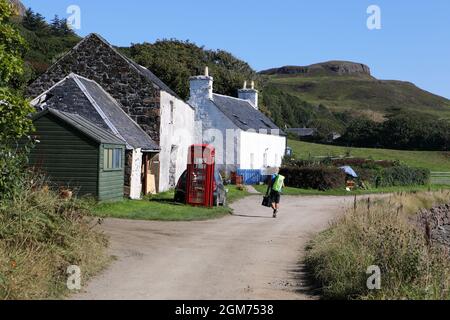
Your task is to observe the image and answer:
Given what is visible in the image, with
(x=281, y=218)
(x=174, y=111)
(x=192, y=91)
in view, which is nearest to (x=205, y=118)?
(x=192, y=91)

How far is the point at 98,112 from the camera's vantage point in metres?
25.4

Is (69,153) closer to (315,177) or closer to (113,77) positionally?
(113,77)

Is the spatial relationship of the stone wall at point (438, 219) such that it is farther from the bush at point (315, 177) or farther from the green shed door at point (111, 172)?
the green shed door at point (111, 172)

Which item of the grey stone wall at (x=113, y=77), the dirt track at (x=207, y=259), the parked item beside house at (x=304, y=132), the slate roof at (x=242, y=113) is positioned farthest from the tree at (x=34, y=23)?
the dirt track at (x=207, y=259)

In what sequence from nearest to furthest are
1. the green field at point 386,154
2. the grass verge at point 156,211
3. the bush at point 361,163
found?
the grass verge at point 156,211
the bush at point 361,163
the green field at point 386,154

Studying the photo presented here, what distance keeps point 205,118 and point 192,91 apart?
6.31 ft

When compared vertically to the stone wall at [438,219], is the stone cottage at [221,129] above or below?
above

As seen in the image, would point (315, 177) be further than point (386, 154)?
A: No

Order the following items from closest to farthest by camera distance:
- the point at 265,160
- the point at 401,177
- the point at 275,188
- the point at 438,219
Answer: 1. the point at 275,188
2. the point at 438,219
3. the point at 265,160
4. the point at 401,177

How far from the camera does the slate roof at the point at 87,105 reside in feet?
83.0

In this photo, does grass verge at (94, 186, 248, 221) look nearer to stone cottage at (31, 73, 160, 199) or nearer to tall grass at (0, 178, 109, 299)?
stone cottage at (31, 73, 160, 199)

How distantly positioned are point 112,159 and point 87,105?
9.95ft

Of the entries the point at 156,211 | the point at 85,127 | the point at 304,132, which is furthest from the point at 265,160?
the point at 304,132

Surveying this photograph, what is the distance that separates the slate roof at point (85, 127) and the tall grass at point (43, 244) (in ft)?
26.3
